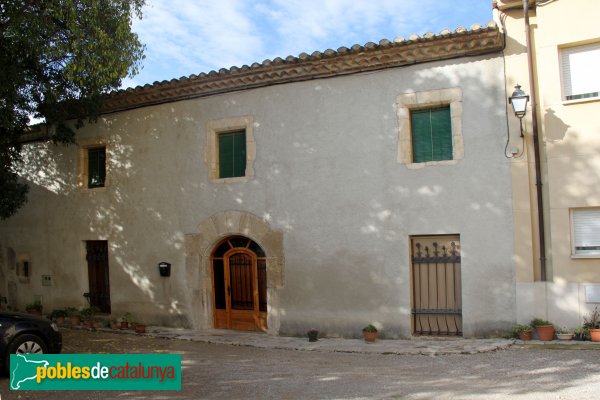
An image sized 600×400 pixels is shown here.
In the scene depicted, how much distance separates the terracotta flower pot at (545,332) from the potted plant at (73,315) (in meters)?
9.38

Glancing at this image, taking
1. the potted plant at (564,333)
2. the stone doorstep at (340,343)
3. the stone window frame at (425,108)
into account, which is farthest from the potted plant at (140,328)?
the potted plant at (564,333)

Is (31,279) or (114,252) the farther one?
(31,279)

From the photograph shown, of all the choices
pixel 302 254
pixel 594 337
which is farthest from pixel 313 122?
pixel 594 337

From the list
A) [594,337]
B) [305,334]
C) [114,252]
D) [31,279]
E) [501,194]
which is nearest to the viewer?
[594,337]

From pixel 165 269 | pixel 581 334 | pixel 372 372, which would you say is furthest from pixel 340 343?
pixel 165 269

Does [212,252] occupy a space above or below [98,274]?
above

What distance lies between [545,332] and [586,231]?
171 centimetres

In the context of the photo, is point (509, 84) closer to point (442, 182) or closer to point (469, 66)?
point (469, 66)

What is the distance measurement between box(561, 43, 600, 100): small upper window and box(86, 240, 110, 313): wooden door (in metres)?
10.0

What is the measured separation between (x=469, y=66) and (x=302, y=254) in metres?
4.45

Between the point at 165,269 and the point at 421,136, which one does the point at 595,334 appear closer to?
the point at 421,136

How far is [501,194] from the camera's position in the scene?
30.5 feet

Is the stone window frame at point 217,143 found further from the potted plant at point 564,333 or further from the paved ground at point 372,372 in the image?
the potted plant at point 564,333

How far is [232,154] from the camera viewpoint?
11.5m
